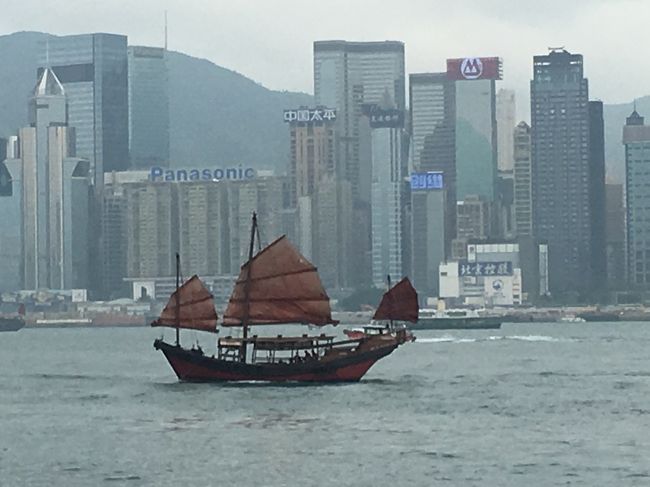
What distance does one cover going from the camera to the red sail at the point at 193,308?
419ft

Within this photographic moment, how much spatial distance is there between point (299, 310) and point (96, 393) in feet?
41.8

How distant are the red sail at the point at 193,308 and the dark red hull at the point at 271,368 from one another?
5.02 metres

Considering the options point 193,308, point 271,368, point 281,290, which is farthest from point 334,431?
point 193,308

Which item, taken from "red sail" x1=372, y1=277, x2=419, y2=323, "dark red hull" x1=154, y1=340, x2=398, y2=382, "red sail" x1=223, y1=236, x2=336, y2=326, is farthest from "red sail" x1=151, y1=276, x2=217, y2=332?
"red sail" x1=372, y1=277, x2=419, y2=323

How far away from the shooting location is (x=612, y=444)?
273 ft

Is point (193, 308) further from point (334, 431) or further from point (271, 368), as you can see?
point (334, 431)

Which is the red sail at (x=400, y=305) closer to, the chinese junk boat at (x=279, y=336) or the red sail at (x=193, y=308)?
the chinese junk boat at (x=279, y=336)

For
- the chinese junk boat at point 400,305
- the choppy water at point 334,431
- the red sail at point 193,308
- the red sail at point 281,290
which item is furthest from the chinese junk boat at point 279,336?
the chinese junk boat at point 400,305

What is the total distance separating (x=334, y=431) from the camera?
292 ft

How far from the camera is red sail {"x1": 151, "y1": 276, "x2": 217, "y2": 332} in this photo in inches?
5030

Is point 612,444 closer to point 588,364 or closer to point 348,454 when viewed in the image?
point 348,454

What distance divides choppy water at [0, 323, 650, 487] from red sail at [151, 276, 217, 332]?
4.51 metres

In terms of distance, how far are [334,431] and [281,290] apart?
33852 mm

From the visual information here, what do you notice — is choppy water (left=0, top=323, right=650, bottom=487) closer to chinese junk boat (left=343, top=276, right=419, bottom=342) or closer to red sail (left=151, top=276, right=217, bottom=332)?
chinese junk boat (left=343, top=276, right=419, bottom=342)
